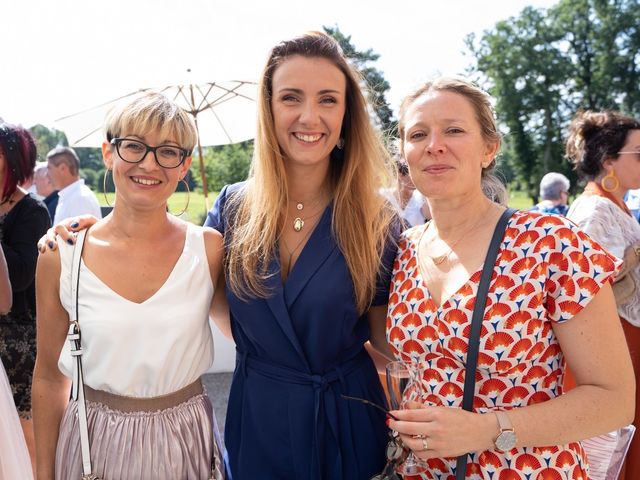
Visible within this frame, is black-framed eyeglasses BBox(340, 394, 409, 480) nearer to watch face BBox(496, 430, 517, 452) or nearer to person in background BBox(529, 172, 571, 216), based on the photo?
watch face BBox(496, 430, 517, 452)

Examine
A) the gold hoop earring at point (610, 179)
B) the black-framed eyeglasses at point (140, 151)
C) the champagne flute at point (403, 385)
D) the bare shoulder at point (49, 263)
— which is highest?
the black-framed eyeglasses at point (140, 151)

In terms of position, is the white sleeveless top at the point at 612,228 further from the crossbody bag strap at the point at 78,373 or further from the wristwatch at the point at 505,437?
the crossbody bag strap at the point at 78,373

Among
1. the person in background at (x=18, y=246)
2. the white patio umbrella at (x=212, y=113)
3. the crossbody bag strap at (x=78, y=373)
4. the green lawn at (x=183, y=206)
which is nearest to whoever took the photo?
the crossbody bag strap at (x=78, y=373)

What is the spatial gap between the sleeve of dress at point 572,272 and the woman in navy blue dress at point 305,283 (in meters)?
0.64

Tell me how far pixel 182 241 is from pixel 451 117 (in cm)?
108

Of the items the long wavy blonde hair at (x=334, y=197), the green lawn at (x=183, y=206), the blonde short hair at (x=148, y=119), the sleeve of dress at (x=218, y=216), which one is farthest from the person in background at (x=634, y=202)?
the blonde short hair at (x=148, y=119)

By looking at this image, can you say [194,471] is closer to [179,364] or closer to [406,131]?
[179,364]

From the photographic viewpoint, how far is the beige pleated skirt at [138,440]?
1.89m

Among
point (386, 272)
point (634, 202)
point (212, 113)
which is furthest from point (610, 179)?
point (212, 113)

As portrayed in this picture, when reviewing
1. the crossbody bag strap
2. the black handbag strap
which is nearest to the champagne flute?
the black handbag strap

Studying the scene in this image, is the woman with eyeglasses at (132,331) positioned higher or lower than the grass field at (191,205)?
higher

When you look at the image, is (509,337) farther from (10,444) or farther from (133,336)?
(10,444)

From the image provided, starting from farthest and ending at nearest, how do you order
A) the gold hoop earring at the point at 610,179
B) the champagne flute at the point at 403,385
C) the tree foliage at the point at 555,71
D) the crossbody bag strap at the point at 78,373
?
the tree foliage at the point at 555,71 → the gold hoop earring at the point at 610,179 → the crossbody bag strap at the point at 78,373 → the champagne flute at the point at 403,385

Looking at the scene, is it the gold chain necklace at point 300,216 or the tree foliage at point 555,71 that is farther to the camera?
the tree foliage at point 555,71
